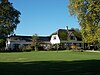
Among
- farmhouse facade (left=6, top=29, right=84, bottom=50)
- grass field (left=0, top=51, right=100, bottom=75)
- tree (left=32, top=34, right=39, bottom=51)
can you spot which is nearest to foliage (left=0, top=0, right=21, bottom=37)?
grass field (left=0, top=51, right=100, bottom=75)

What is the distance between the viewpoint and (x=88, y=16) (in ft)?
112

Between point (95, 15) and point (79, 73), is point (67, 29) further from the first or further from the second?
point (79, 73)

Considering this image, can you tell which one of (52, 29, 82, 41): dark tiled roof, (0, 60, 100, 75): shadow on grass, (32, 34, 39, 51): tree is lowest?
(0, 60, 100, 75): shadow on grass

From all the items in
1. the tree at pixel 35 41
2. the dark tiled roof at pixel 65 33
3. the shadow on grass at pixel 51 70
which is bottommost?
the shadow on grass at pixel 51 70

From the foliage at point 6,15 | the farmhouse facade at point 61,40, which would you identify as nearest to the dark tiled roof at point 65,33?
the farmhouse facade at point 61,40

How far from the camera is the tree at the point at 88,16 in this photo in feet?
108

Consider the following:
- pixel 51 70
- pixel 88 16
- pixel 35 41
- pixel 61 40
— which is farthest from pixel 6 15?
pixel 61 40

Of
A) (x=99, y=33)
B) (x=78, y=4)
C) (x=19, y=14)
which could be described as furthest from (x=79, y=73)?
(x=19, y=14)

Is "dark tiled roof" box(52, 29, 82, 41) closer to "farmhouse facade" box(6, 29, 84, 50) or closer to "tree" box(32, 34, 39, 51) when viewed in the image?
"farmhouse facade" box(6, 29, 84, 50)

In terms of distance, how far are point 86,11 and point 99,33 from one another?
315cm

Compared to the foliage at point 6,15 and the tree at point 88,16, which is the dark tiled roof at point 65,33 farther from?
the tree at point 88,16

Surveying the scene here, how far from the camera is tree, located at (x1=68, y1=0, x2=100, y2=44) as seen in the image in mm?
33037

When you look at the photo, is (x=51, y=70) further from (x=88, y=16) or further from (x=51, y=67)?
(x=88, y=16)

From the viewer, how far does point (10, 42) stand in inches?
4131
